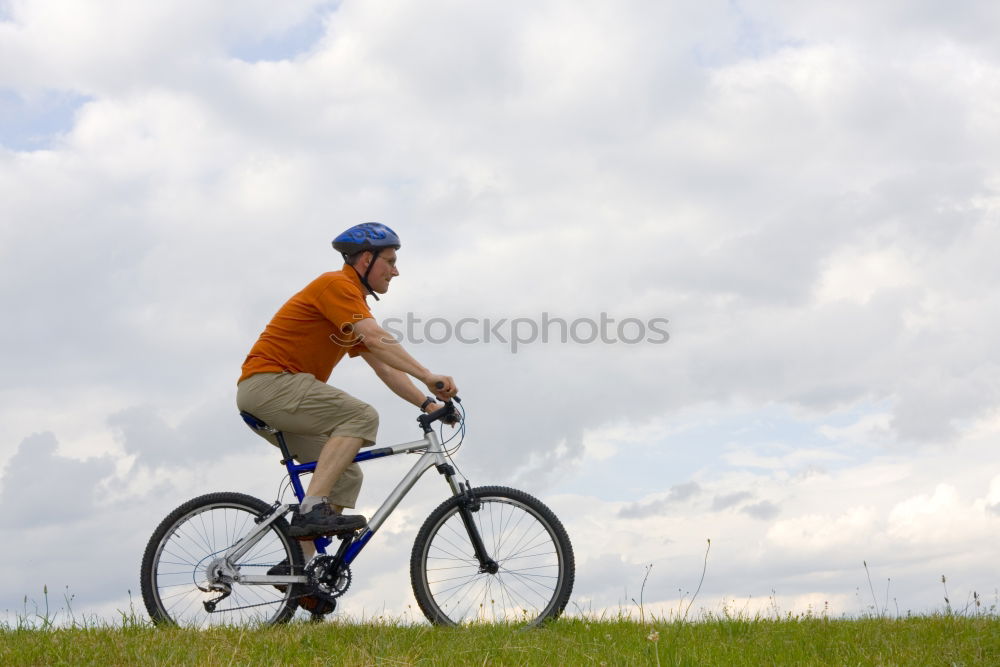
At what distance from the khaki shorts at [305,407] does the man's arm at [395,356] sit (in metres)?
0.47

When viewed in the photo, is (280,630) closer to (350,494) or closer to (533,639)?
(350,494)


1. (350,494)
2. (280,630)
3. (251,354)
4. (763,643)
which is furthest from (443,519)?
(763,643)

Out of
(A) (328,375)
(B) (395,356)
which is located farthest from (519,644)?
(A) (328,375)

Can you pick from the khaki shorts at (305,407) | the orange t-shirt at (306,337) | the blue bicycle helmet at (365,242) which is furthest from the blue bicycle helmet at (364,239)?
the khaki shorts at (305,407)

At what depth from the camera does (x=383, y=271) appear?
7.61m

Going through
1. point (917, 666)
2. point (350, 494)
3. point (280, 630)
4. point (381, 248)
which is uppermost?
point (381, 248)

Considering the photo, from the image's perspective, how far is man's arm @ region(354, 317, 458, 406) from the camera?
23.1ft

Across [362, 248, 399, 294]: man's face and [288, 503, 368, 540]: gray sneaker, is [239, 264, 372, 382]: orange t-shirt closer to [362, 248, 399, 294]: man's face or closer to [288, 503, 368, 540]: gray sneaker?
[362, 248, 399, 294]: man's face

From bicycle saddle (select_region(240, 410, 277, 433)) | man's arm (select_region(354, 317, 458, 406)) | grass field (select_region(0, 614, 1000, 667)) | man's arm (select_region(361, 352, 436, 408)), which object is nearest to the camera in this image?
grass field (select_region(0, 614, 1000, 667))

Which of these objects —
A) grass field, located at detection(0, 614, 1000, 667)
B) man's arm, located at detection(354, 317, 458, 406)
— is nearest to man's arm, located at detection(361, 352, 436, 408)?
man's arm, located at detection(354, 317, 458, 406)

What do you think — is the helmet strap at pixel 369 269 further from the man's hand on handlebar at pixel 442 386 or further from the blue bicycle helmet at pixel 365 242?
the man's hand on handlebar at pixel 442 386

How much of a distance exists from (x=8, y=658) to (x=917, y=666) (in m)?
5.78

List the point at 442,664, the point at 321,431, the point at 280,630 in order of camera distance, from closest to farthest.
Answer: the point at 442,664 → the point at 280,630 → the point at 321,431

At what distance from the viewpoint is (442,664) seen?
5.95 m
